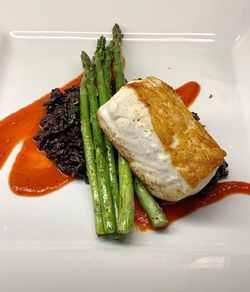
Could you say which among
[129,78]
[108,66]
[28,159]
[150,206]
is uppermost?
[108,66]

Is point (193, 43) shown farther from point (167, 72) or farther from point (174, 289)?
point (174, 289)

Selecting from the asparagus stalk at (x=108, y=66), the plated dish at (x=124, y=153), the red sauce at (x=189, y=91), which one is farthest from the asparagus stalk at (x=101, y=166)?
the red sauce at (x=189, y=91)

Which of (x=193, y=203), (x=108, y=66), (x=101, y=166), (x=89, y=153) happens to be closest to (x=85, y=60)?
(x=108, y=66)

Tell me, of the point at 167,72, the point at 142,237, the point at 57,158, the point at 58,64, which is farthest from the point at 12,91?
the point at 142,237

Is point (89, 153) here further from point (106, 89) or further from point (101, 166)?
point (106, 89)

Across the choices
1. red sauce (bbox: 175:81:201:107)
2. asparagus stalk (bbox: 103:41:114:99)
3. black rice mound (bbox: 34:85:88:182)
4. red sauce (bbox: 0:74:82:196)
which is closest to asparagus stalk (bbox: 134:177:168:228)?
black rice mound (bbox: 34:85:88:182)

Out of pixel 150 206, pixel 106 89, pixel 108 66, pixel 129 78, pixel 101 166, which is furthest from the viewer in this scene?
pixel 129 78
